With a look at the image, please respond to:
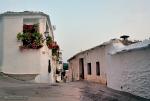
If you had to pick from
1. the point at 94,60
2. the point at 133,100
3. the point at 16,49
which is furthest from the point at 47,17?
the point at 133,100

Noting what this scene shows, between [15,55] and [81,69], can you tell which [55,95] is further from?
[81,69]

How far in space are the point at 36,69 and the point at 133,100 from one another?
42.1 ft

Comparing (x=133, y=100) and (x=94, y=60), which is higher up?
(x=94, y=60)

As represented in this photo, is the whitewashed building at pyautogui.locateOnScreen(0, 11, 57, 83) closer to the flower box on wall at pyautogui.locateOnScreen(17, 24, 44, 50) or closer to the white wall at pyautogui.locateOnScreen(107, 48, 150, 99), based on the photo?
the flower box on wall at pyautogui.locateOnScreen(17, 24, 44, 50)

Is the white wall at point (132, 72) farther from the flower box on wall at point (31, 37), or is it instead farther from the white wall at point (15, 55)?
the white wall at point (15, 55)

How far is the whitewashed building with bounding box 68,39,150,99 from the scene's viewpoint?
1207 centimetres

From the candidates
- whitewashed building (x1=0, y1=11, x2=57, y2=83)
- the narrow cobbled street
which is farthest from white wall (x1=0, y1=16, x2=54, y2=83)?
the narrow cobbled street

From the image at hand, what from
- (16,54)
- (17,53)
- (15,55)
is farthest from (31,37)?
(15,55)

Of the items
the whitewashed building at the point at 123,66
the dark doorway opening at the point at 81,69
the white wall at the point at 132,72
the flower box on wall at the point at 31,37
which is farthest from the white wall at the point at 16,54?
the white wall at the point at 132,72

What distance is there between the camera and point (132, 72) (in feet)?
44.1

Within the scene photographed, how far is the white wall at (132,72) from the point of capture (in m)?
12.0

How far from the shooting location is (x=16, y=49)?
2284cm

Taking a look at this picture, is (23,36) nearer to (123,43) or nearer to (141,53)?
(123,43)

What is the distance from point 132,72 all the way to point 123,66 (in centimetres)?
123
